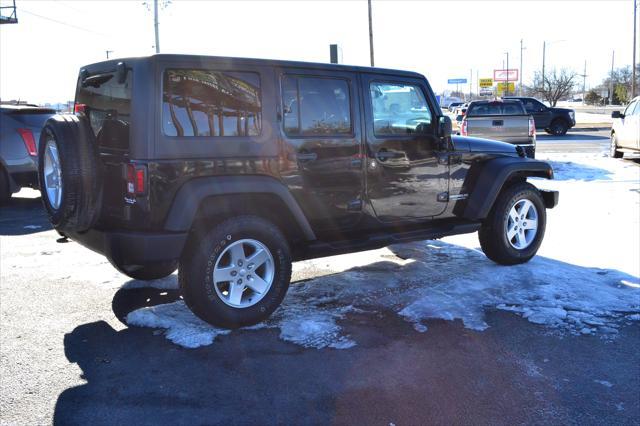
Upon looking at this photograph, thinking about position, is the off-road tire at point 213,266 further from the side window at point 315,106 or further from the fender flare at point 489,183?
the fender flare at point 489,183

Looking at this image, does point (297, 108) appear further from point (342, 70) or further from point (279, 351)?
point (279, 351)

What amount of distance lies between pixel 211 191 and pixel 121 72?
41.0 inches

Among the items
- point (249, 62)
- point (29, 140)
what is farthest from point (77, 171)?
point (29, 140)

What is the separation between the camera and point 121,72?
3998 mm

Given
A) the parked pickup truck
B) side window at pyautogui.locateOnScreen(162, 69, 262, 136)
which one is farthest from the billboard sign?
side window at pyautogui.locateOnScreen(162, 69, 262, 136)

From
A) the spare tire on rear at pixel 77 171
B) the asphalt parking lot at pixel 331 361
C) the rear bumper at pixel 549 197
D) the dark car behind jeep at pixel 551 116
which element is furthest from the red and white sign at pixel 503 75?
the spare tire on rear at pixel 77 171

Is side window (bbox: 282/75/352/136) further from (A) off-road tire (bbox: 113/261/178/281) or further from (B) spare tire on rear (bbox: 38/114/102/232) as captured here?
(A) off-road tire (bbox: 113/261/178/281)

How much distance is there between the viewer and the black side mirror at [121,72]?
13.0 feet

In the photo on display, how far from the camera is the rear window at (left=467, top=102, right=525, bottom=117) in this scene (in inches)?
643

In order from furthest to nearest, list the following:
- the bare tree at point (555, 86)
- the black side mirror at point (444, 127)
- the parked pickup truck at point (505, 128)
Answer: the bare tree at point (555, 86)
the parked pickup truck at point (505, 128)
the black side mirror at point (444, 127)

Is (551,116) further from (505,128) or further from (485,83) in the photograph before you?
(485,83)

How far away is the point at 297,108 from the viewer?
14.8 ft

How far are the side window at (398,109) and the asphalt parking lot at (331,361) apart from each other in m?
1.43

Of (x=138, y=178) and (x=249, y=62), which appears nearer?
(x=138, y=178)
